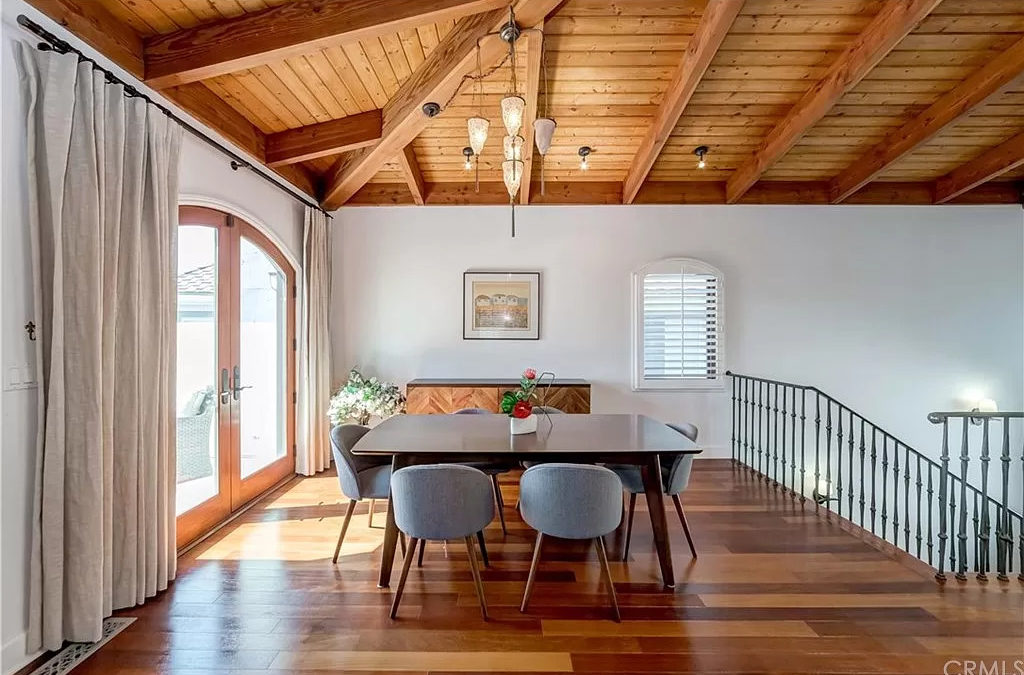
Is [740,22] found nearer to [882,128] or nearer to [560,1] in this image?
[560,1]

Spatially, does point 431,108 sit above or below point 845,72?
below

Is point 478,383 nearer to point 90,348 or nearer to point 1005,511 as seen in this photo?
point 90,348

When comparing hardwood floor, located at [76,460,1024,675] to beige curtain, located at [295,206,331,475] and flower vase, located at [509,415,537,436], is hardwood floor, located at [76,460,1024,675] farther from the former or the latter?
beige curtain, located at [295,206,331,475]

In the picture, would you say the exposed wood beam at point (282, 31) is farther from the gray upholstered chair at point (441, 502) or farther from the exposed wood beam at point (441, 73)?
the gray upholstered chair at point (441, 502)

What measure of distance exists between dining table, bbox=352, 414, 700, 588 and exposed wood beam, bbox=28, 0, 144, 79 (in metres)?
2.28

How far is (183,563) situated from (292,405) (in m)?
1.94

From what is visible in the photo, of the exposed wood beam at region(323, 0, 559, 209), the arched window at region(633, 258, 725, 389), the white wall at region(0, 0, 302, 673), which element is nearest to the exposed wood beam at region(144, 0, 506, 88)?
the exposed wood beam at region(323, 0, 559, 209)

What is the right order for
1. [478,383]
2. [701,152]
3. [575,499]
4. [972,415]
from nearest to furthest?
1. [575,499]
2. [972,415]
3. [701,152]
4. [478,383]

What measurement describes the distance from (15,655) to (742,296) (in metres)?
5.92

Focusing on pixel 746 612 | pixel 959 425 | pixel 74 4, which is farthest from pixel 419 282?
pixel 959 425

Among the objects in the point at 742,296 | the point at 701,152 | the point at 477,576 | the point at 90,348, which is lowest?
the point at 477,576

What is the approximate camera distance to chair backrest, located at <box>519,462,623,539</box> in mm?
2268

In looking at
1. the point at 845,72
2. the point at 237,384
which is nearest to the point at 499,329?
the point at 237,384

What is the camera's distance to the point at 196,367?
3.31 meters
